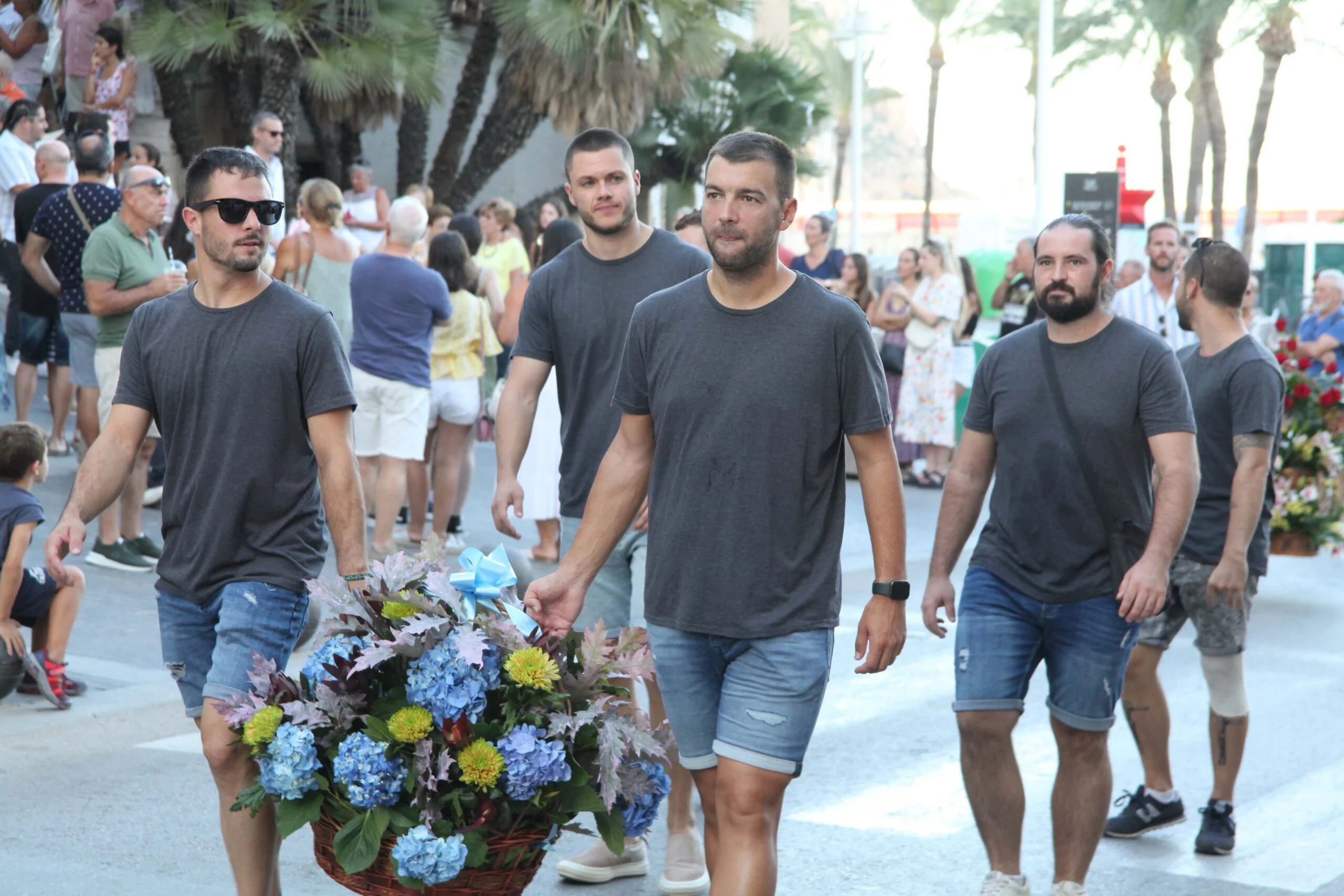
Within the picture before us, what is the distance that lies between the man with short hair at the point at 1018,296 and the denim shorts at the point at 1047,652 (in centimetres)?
1090

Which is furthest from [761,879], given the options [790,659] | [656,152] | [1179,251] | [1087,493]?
[656,152]

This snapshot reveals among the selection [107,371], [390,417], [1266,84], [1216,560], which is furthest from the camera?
[1266,84]

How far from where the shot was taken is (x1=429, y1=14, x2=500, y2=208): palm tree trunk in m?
19.7

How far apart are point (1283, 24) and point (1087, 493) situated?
34320mm

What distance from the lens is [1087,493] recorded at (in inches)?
193

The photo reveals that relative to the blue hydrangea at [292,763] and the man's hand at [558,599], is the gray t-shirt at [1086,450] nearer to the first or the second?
the man's hand at [558,599]

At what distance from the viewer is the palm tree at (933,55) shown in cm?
4691

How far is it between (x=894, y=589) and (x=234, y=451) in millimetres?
1733

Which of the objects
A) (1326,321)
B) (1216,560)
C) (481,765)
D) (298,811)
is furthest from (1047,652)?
(1326,321)

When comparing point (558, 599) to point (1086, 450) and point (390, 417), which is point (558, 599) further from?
point (390, 417)

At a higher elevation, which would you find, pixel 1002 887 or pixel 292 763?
pixel 292 763

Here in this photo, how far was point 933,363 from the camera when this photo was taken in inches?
622

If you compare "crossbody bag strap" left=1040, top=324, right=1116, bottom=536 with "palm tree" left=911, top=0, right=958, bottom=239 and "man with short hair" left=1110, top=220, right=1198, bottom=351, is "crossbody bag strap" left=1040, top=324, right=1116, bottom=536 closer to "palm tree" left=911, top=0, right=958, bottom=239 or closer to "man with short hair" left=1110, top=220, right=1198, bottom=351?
"man with short hair" left=1110, top=220, right=1198, bottom=351

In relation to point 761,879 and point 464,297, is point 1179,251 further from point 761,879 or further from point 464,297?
point 761,879
